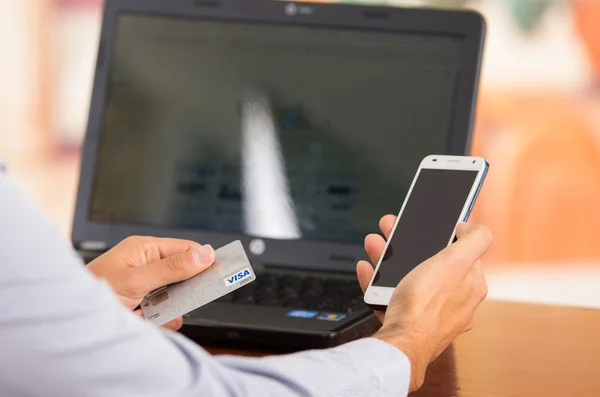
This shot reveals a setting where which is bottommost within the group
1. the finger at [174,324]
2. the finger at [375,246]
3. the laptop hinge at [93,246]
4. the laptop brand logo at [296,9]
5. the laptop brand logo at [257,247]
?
the laptop hinge at [93,246]

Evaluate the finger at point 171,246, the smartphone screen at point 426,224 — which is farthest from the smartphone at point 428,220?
the finger at point 171,246

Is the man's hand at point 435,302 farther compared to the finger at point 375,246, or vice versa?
the finger at point 375,246

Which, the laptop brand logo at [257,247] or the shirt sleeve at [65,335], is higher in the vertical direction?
the shirt sleeve at [65,335]

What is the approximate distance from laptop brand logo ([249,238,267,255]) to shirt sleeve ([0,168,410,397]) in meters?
0.62

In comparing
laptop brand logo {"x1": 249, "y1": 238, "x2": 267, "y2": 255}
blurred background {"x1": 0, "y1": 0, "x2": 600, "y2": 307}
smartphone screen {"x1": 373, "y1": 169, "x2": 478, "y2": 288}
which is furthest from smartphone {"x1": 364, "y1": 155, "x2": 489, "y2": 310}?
blurred background {"x1": 0, "y1": 0, "x2": 600, "y2": 307}

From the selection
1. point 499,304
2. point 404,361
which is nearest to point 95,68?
point 499,304

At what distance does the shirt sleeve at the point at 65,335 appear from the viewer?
0.52 meters

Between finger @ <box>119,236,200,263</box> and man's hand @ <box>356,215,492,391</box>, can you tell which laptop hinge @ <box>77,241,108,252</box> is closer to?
finger @ <box>119,236,200,263</box>

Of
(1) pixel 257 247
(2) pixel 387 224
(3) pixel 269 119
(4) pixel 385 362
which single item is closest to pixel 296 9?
(3) pixel 269 119

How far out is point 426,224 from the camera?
91 centimetres

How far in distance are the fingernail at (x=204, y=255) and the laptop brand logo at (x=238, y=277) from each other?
0.03 meters

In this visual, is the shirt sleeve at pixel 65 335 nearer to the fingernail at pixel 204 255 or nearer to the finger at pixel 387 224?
the fingernail at pixel 204 255

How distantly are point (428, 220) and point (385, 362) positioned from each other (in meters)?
0.26

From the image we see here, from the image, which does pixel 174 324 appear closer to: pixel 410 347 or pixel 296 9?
pixel 410 347
